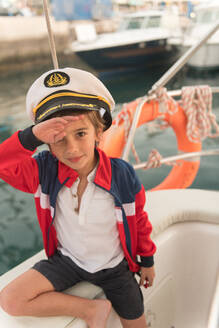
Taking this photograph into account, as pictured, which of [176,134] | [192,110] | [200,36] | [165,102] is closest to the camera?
[165,102]

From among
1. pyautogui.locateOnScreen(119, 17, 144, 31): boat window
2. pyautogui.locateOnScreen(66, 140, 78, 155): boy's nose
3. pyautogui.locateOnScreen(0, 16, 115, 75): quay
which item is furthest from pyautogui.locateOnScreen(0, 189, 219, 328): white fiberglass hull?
pyautogui.locateOnScreen(0, 16, 115, 75): quay

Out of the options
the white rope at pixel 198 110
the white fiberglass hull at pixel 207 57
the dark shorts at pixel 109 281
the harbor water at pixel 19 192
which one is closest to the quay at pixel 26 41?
the harbor water at pixel 19 192

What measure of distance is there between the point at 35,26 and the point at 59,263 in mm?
10534

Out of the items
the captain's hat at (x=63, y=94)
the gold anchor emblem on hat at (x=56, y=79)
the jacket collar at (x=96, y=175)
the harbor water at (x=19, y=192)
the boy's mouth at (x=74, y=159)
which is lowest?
the harbor water at (x=19, y=192)

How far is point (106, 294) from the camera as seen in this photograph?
0.77m

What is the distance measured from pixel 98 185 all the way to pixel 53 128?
196mm

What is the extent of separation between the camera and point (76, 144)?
67cm

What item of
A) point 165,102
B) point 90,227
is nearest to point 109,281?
point 90,227

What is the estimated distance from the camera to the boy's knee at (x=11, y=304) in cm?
67

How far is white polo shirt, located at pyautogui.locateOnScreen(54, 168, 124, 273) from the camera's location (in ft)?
2.47

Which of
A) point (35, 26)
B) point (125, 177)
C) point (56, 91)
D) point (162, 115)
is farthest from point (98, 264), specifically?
point (35, 26)

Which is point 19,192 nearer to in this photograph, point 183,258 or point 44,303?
point 183,258

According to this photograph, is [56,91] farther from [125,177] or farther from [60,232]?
[60,232]

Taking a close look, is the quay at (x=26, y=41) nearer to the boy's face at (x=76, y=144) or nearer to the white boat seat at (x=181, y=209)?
the white boat seat at (x=181, y=209)
